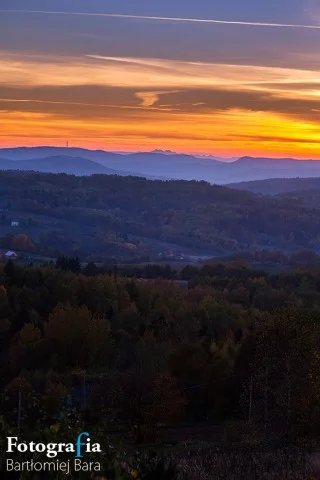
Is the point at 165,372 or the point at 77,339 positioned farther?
the point at 77,339

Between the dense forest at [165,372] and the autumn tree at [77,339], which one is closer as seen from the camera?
the dense forest at [165,372]

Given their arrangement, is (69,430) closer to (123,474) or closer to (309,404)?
(123,474)

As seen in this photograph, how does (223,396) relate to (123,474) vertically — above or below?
below

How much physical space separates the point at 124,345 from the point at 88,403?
74.1 ft

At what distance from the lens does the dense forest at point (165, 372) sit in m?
18.8

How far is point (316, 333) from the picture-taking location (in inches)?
993

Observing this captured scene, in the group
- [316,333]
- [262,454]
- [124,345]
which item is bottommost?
[124,345]

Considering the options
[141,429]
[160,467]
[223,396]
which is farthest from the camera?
[223,396]

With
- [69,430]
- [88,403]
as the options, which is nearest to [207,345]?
[88,403]

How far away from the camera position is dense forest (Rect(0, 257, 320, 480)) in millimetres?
18812

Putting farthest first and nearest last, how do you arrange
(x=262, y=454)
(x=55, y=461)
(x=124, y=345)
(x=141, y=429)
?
(x=124, y=345)
(x=141, y=429)
(x=262, y=454)
(x=55, y=461)

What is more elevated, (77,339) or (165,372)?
(165,372)

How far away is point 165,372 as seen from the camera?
41500 millimetres

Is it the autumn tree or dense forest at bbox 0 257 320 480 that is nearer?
dense forest at bbox 0 257 320 480
